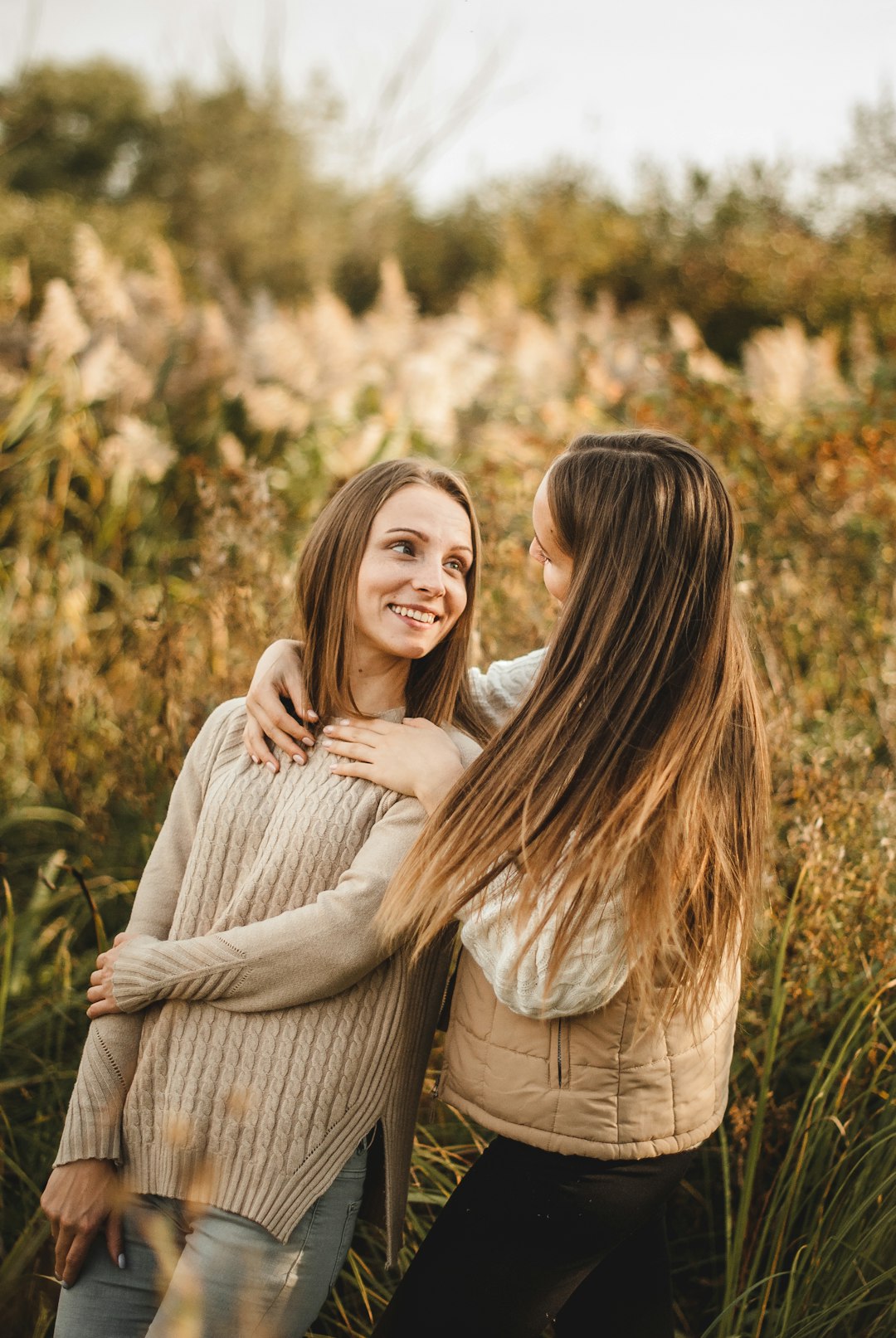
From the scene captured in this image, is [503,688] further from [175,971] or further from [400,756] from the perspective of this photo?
[175,971]

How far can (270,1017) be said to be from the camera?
5.18ft

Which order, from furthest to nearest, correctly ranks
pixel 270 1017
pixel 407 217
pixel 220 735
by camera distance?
pixel 407 217 → pixel 220 735 → pixel 270 1017

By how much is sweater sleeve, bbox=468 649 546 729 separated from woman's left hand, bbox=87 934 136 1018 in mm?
772

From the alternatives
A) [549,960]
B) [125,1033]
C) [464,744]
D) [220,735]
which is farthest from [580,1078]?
[220,735]

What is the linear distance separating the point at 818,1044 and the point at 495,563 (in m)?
1.43

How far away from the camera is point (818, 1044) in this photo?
2.30m

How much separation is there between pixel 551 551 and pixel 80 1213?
1267 millimetres

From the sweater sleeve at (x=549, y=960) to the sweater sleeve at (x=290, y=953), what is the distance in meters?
0.19

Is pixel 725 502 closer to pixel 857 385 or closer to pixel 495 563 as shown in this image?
pixel 495 563

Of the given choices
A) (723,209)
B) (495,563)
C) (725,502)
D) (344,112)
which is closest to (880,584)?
(495,563)

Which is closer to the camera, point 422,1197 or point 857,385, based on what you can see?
point 422,1197

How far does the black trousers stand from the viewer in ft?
4.90

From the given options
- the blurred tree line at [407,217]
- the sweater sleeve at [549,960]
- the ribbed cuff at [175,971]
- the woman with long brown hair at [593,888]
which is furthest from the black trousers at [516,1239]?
the blurred tree line at [407,217]

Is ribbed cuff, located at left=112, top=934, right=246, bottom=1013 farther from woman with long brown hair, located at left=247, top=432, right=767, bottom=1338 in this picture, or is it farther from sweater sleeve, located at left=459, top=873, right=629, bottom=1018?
sweater sleeve, located at left=459, top=873, right=629, bottom=1018
